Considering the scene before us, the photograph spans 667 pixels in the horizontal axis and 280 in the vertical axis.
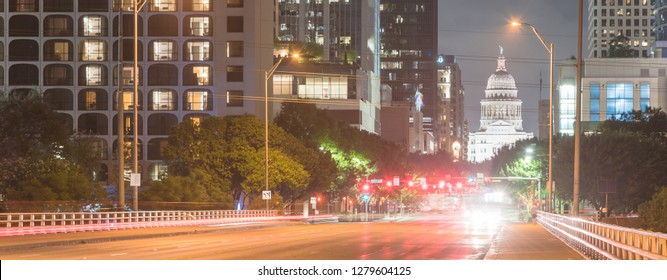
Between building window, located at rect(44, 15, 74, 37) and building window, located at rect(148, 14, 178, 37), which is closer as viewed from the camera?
building window, located at rect(44, 15, 74, 37)

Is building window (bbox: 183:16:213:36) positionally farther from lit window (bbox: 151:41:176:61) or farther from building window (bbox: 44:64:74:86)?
building window (bbox: 44:64:74:86)

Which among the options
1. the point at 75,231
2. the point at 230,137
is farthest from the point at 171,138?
the point at 75,231

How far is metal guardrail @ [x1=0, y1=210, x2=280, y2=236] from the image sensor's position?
50688 millimetres

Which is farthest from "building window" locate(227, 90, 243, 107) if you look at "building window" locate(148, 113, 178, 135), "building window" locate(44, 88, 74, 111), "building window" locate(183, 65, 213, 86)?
"building window" locate(44, 88, 74, 111)

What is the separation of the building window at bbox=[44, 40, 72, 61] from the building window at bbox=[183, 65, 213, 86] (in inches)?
578

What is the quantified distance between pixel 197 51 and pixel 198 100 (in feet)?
20.5

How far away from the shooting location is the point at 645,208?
8256 cm

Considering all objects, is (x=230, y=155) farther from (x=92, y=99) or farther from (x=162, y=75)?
(x=92, y=99)

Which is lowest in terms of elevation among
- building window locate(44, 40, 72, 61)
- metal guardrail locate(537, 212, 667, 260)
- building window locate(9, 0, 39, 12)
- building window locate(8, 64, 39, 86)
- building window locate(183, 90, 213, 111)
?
metal guardrail locate(537, 212, 667, 260)

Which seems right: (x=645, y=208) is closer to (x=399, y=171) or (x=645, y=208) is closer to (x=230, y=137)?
(x=230, y=137)

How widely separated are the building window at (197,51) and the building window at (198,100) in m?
4.20

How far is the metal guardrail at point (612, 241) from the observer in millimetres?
24681

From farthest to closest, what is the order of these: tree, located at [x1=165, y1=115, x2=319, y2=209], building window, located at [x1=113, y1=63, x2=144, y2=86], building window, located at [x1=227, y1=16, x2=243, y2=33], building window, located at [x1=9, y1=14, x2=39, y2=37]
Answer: building window, located at [x1=227, y1=16, x2=243, y2=33] < building window, located at [x1=113, y1=63, x2=144, y2=86] < building window, located at [x1=9, y1=14, x2=39, y2=37] < tree, located at [x1=165, y1=115, x2=319, y2=209]
